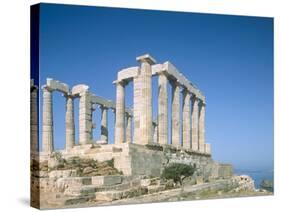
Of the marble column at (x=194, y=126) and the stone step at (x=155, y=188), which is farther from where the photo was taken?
the marble column at (x=194, y=126)

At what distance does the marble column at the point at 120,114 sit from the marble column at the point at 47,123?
257 cm

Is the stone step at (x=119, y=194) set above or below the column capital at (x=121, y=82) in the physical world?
below

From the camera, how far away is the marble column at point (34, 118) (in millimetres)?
21406

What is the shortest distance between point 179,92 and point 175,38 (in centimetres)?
362

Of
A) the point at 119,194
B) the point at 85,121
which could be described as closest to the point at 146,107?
the point at 85,121

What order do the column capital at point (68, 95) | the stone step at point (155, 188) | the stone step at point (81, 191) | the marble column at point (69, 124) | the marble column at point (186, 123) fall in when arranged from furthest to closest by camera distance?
the marble column at point (186, 123), the marble column at point (69, 124), the column capital at point (68, 95), the stone step at point (155, 188), the stone step at point (81, 191)

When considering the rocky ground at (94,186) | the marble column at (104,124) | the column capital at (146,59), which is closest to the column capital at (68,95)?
the marble column at (104,124)

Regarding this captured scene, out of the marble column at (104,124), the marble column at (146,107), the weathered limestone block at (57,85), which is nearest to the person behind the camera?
the weathered limestone block at (57,85)

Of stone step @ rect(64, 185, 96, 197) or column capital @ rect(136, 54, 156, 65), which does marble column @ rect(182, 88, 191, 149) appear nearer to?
column capital @ rect(136, 54, 156, 65)

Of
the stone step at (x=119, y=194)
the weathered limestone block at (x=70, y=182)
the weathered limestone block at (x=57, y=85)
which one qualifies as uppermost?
the weathered limestone block at (x=57, y=85)

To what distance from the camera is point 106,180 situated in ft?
71.9

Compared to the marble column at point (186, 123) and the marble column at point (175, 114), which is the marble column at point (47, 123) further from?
the marble column at point (186, 123)

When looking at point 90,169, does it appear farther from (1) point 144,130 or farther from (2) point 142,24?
(2) point 142,24

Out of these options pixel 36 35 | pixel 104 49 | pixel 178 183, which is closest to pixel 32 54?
pixel 36 35
